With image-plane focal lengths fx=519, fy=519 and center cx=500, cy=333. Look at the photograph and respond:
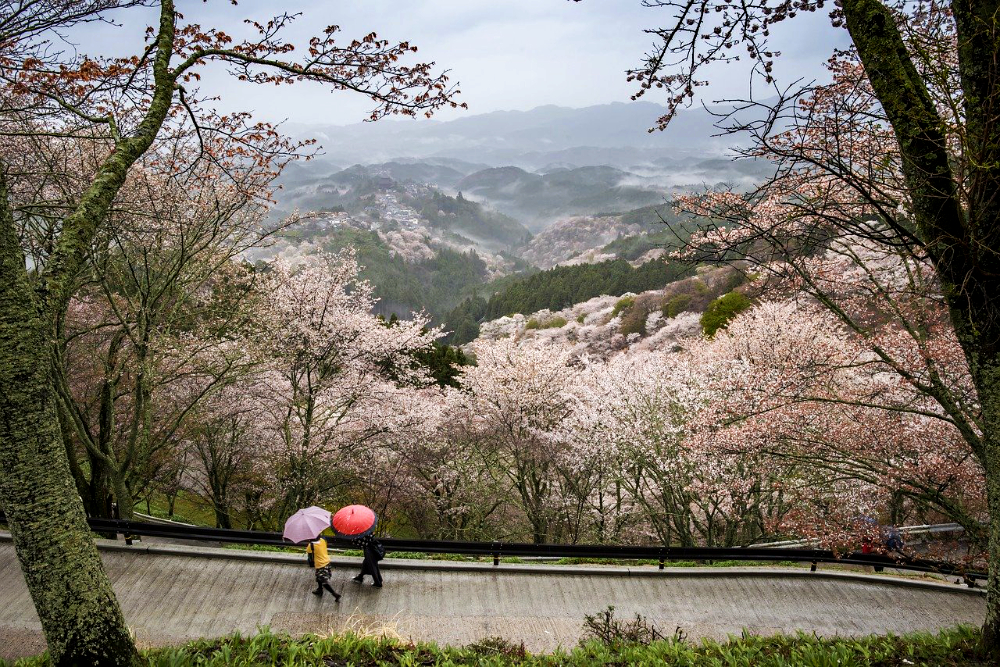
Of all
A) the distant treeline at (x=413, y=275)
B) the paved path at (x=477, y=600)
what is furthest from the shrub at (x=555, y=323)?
the distant treeline at (x=413, y=275)

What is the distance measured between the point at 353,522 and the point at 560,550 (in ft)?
12.7

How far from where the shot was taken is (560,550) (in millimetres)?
9641

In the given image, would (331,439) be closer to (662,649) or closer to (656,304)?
(662,649)

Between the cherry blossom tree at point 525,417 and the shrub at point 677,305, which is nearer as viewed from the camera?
the cherry blossom tree at point 525,417

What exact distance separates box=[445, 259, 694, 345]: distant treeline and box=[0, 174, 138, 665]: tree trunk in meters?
66.5

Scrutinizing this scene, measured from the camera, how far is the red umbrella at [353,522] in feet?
26.5

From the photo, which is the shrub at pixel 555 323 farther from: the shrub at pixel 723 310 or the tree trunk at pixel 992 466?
the tree trunk at pixel 992 466

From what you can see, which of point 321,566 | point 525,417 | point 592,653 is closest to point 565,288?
point 525,417

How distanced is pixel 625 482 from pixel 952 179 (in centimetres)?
1193

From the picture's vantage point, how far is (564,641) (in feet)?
24.3

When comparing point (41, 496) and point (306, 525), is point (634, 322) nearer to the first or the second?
point (306, 525)

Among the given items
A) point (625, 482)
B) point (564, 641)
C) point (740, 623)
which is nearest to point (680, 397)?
point (625, 482)

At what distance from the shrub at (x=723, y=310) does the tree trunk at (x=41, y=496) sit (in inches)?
1331

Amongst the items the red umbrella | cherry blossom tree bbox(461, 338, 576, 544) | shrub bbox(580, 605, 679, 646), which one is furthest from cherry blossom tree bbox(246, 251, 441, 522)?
shrub bbox(580, 605, 679, 646)
